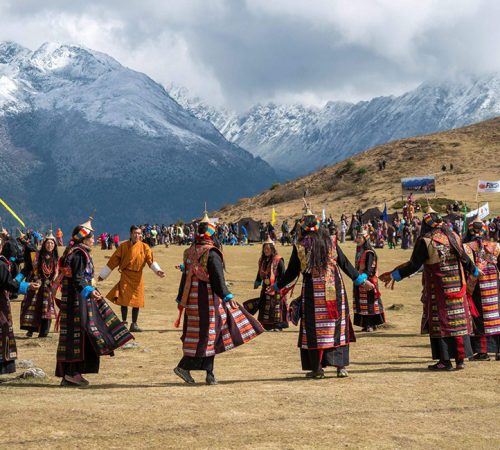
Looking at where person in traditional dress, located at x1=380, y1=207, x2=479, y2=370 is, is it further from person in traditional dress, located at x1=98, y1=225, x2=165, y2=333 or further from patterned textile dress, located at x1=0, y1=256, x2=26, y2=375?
person in traditional dress, located at x1=98, y1=225, x2=165, y2=333

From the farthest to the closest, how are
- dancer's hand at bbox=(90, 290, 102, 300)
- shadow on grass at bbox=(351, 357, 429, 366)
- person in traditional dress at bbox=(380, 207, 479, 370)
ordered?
shadow on grass at bbox=(351, 357, 429, 366)
person in traditional dress at bbox=(380, 207, 479, 370)
dancer's hand at bbox=(90, 290, 102, 300)

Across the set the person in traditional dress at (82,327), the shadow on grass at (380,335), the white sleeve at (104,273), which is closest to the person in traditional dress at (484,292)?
the shadow on grass at (380,335)

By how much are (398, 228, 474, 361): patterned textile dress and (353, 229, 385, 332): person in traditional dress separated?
459 cm

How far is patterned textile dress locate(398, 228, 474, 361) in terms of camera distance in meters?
10.0

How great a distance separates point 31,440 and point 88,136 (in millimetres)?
182858

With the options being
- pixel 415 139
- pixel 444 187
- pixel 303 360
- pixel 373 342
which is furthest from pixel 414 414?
pixel 415 139

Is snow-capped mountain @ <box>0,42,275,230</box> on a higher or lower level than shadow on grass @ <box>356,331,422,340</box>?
higher

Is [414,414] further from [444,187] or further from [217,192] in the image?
[217,192]

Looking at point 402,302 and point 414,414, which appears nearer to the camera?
point 414,414

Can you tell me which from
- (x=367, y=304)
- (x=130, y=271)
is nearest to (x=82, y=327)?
(x=130, y=271)

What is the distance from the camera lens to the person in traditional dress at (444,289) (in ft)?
33.0

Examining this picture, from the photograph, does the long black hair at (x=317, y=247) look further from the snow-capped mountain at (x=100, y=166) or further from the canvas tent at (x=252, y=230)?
the snow-capped mountain at (x=100, y=166)

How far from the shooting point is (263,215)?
72.7 meters

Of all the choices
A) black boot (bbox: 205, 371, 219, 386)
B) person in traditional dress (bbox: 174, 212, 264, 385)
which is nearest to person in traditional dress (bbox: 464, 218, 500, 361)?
person in traditional dress (bbox: 174, 212, 264, 385)
